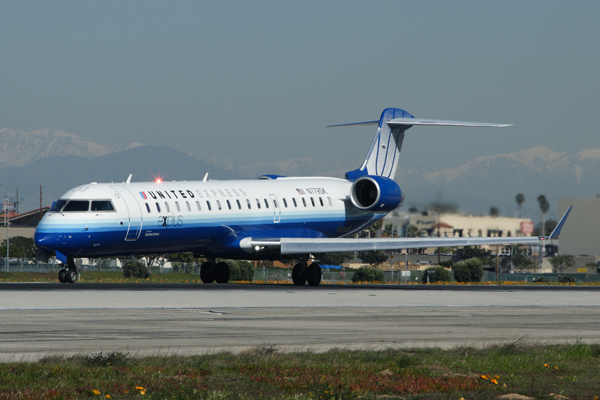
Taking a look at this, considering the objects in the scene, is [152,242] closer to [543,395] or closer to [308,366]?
[308,366]

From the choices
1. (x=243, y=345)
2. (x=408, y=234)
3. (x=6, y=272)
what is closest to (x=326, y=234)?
(x=408, y=234)

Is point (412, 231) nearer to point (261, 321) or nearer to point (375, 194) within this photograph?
point (375, 194)

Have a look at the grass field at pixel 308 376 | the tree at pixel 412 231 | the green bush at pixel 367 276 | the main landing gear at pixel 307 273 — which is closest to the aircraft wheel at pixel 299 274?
the main landing gear at pixel 307 273

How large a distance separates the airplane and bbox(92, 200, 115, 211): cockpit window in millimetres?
37

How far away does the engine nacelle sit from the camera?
3981cm

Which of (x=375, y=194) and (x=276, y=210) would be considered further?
(x=375, y=194)

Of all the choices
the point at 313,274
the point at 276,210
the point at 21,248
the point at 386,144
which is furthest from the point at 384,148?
A: the point at 21,248

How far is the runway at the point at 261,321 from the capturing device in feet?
47.7

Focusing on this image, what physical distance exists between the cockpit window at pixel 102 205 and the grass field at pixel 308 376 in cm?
1946

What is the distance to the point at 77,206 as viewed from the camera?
31.4 metres

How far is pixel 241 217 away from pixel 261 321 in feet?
57.7

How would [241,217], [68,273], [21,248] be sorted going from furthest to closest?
[21,248] < [241,217] < [68,273]

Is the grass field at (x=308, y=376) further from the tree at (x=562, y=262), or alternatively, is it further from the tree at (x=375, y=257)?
the tree at (x=375, y=257)

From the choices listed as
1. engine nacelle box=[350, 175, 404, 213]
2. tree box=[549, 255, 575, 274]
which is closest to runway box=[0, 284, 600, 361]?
engine nacelle box=[350, 175, 404, 213]
